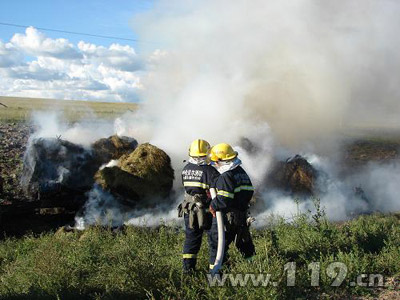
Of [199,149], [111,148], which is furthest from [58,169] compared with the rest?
[199,149]

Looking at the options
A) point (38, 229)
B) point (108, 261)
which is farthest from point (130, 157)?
point (108, 261)

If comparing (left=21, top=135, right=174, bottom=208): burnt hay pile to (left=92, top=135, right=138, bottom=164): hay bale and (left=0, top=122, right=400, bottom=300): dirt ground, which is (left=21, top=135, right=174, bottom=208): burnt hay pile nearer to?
(left=0, top=122, right=400, bottom=300): dirt ground

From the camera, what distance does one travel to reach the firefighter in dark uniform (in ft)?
15.8

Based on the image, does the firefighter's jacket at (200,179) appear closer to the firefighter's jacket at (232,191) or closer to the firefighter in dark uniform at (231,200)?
the firefighter in dark uniform at (231,200)

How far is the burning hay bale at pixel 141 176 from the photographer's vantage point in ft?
36.0

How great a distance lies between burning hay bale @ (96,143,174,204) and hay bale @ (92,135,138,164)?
3.09 ft

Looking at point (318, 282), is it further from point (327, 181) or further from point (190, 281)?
point (327, 181)

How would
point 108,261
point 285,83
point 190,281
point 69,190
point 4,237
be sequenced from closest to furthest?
point 190,281 → point 108,261 → point 4,237 → point 69,190 → point 285,83

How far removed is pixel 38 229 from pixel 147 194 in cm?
291

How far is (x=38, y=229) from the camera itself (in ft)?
32.9

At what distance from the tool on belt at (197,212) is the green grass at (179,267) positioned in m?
0.63

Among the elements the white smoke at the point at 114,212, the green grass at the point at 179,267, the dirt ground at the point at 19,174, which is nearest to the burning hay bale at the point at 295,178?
the white smoke at the point at 114,212

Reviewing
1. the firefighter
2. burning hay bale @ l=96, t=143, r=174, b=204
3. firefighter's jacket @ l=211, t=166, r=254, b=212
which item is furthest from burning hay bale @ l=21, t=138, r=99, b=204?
firefighter's jacket @ l=211, t=166, r=254, b=212

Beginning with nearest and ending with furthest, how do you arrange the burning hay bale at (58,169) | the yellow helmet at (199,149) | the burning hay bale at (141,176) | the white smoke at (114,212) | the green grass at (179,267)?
the green grass at (179,267) < the yellow helmet at (199,149) < the white smoke at (114,212) < the burning hay bale at (58,169) < the burning hay bale at (141,176)
